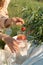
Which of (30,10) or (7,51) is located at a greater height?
(30,10)

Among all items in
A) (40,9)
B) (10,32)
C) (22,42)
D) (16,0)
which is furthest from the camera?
(16,0)

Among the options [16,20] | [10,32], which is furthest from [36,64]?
[16,20]

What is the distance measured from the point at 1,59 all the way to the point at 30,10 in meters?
0.49

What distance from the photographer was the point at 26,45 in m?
1.70

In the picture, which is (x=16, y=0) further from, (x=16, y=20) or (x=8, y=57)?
(x=8, y=57)

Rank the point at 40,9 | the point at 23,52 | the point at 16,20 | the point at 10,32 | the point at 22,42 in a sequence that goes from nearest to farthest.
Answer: the point at 23,52, the point at 22,42, the point at 40,9, the point at 10,32, the point at 16,20

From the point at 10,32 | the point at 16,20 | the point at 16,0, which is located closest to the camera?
the point at 10,32

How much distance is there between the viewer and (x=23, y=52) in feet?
5.39

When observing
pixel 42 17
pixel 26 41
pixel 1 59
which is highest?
pixel 42 17

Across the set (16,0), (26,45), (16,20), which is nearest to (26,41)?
(26,45)

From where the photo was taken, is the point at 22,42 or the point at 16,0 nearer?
the point at 22,42

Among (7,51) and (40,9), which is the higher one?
(40,9)

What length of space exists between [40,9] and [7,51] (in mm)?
425

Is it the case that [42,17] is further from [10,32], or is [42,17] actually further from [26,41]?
[10,32]
